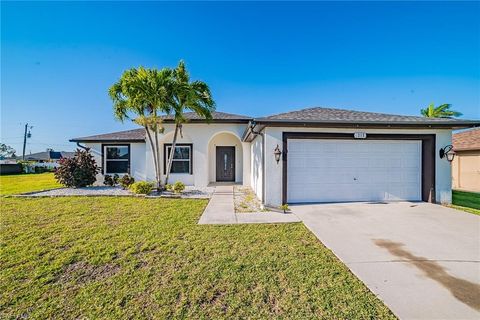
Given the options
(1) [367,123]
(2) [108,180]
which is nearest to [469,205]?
(1) [367,123]

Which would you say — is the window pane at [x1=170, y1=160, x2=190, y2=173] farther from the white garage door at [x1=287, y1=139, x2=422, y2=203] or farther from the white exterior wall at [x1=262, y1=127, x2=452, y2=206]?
the white garage door at [x1=287, y1=139, x2=422, y2=203]

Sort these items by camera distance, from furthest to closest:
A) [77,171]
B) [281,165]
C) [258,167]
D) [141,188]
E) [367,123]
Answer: [77,171] → [141,188] → [258,167] → [281,165] → [367,123]

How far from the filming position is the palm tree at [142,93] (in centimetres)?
908

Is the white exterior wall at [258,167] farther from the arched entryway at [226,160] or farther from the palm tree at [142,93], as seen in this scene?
the palm tree at [142,93]

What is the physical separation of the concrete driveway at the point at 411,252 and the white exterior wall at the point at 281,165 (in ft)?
3.56

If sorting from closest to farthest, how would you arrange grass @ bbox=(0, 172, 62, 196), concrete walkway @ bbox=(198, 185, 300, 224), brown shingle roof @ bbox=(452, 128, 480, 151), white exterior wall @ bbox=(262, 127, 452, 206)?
concrete walkway @ bbox=(198, 185, 300, 224) < white exterior wall @ bbox=(262, 127, 452, 206) < grass @ bbox=(0, 172, 62, 196) < brown shingle roof @ bbox=(452, 128, 480, 151)

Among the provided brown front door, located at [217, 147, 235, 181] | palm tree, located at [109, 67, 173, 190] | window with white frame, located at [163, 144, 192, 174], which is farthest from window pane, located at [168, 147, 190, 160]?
palm tree, located at [109, 67, 173, 190]

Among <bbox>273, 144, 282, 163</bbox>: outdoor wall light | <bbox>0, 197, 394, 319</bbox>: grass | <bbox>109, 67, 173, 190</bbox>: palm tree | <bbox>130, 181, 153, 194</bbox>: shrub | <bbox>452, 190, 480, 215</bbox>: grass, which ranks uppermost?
<bbox>109, 67, 173, 190</bbox>: palm tree

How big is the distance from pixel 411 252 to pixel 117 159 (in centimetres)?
1425

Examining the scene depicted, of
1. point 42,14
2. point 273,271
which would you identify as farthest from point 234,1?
point 273,271

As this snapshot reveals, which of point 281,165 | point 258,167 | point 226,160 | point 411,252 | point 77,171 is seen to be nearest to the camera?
point 411,252

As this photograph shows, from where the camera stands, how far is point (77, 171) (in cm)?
1144

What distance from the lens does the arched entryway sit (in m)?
14.3

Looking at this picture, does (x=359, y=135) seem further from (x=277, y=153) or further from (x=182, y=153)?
(x=182, y=153)
